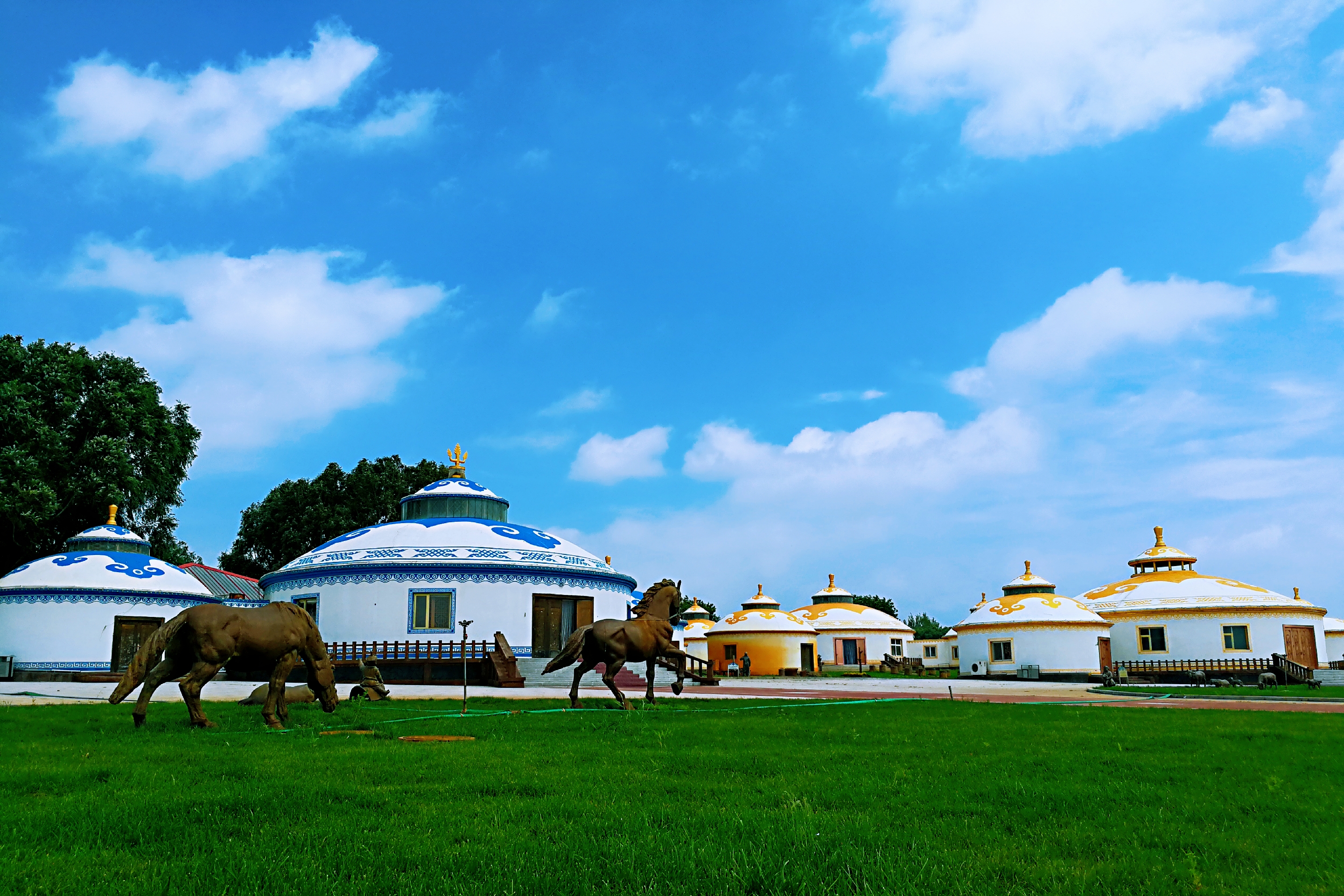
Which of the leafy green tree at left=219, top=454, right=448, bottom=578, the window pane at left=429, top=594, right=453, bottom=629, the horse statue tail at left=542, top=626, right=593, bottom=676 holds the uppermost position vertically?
the leafy green tree at left=219, top=454, right=448, bottom=578

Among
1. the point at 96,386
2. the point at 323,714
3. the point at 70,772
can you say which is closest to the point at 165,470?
the point at 96,386

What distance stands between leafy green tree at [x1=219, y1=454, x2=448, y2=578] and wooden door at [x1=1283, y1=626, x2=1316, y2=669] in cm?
4245

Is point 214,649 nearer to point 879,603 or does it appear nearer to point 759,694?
point 759,694

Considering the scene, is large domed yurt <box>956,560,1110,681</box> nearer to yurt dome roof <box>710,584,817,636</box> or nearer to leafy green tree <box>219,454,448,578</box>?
yurt dome roof <box>710,584,817,636</box>

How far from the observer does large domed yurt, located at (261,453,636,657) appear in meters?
31.5

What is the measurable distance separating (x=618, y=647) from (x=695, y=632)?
44.0 m

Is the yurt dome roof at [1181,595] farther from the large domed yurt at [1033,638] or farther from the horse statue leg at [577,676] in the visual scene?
the horse statue leg at [577,676]

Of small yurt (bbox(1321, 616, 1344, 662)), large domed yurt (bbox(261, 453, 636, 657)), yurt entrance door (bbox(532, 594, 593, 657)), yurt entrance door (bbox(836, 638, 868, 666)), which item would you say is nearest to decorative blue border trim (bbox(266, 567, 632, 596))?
large domed yurt (bbox(261, 453, 636, 657))

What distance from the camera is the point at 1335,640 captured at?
185 ft

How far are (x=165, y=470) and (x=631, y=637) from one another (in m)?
37.0

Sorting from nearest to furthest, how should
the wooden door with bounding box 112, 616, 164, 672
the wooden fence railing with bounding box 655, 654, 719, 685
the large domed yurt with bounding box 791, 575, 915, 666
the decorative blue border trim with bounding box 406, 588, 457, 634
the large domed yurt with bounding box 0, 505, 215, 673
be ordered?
the wooden fence railing with bounding box 655, 654, 719, 685 < the decorative blue border trim with bounding box 406, 588, 457, 634 < the large domed yurt with bounding box 0, 505, 215, 673 < the wooden door with bounding box 112, 616, 164, 672 < the large domed yurt with bounding box 791, 575, 915, 666

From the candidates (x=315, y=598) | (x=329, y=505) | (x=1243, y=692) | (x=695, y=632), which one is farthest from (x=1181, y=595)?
(x=329, y=505)

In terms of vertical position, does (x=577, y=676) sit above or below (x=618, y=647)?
below

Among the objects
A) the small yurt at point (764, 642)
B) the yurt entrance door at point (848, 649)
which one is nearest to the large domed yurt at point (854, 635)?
the yurt entrance door at point (848, 649)
